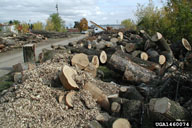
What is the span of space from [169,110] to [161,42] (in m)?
5.58

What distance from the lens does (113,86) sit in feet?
18.1

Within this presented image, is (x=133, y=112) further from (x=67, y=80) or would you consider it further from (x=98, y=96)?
(x=67, y=80)

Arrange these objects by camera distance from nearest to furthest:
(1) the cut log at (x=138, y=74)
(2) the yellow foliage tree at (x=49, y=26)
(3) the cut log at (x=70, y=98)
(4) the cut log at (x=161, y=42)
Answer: (3) the cut log at (x=70, y=98)
(1) the cut log at (x=138, y=74)
(4) the cut log at (x=161, y=42)
(2) the yellow foliage tree at (x=49, y=26)

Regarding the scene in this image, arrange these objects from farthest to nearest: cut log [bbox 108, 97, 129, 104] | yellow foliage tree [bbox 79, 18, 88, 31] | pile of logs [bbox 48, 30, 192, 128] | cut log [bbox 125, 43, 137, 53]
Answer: yellow foliage tree [bbox 79, 18, 88, 31] → cut log [bbox 125, 43, 137, 53] → cut log [bbox 108, 97, 129, 104] → pile of logs [bbox 48, 30, 192, 128]

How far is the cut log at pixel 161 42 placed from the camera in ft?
27.5

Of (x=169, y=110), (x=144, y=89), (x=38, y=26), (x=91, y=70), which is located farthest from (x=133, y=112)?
(x=38, y=26)

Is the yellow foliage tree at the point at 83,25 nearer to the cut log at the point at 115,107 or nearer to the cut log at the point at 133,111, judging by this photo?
the cut log at the point at 115,107

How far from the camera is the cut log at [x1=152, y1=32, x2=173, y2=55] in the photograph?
837 centimetres

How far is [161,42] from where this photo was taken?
8.52 metres

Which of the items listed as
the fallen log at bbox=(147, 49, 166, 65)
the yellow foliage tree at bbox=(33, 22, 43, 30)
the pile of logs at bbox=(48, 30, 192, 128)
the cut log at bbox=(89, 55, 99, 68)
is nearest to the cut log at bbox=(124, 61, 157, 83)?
the pile of logs at bbox=(48, 30, 192, 128)

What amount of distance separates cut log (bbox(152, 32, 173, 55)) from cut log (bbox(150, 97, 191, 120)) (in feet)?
16.8

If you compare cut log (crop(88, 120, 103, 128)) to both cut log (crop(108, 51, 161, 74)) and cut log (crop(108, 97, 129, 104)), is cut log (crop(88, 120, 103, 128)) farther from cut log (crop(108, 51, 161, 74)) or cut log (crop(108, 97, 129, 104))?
cut log (crop(108, 51, 161, 74))

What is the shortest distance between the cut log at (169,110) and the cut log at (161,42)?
16.8 ft

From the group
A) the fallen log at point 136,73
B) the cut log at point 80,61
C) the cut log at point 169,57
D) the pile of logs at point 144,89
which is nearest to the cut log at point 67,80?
the pile of logs at point 144,89
